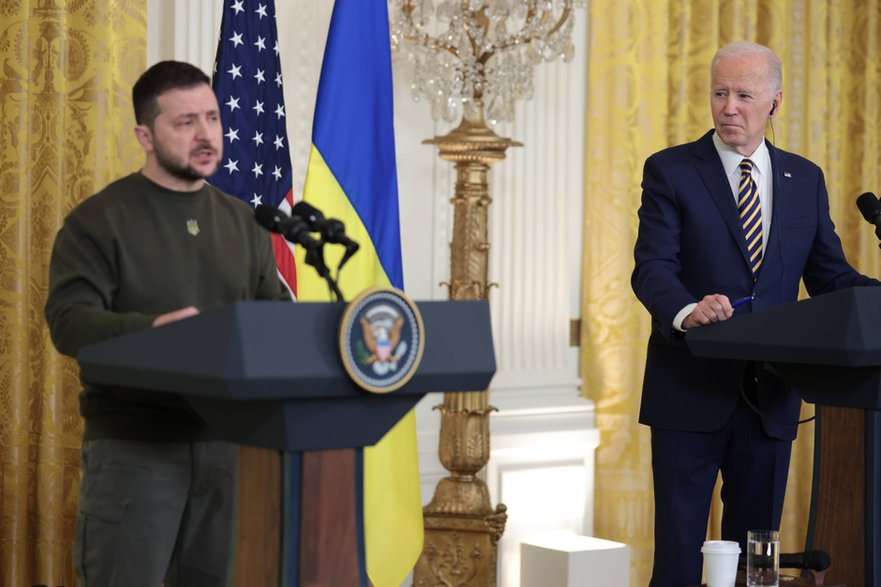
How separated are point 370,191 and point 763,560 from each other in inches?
76.3

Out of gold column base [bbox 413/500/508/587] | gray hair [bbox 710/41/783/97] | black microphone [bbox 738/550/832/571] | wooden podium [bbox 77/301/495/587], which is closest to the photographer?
wooden podium [bbox 77/301/495/587]

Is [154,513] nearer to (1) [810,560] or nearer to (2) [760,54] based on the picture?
(1) [810,560]

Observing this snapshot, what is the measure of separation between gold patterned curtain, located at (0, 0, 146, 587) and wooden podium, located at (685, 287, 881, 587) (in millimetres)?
1930

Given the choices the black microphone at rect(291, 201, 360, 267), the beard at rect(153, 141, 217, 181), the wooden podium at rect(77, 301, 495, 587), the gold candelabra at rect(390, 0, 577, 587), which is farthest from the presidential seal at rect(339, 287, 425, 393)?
the gold candelabra at rect(390, 0, 577, 587)

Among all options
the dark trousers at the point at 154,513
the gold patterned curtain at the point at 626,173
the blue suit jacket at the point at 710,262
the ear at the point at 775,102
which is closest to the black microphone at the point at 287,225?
the dark trousers at the point at 154,513

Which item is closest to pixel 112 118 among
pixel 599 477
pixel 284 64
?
pixel 284 64

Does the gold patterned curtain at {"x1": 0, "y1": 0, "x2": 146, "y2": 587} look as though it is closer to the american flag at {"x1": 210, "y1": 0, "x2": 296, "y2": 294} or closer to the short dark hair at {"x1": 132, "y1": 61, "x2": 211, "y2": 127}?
the american flag at {"x1": 210, "y1": 0, "x2": 296, "y2": 294}

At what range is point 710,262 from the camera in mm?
3340

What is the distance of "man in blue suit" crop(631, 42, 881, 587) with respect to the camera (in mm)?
3307

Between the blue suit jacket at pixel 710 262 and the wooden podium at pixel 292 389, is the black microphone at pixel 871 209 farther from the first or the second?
the wooden podium at pixel 292 389

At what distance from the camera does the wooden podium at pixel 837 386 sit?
279cm

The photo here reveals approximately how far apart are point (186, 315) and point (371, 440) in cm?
38

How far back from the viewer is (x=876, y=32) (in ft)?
19.9

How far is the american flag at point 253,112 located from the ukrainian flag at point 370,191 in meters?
0.12
